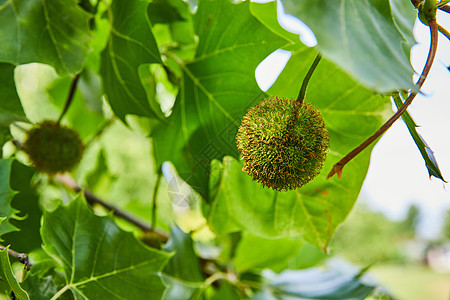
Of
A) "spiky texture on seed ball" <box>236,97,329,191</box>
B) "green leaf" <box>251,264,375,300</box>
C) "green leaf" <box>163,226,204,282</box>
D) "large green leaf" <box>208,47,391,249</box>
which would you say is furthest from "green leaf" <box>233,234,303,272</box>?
"spiky texture on seed ball" <box>236,97,329,191</box>

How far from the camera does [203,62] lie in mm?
681

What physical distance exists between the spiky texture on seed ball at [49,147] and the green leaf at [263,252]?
421 millimetres

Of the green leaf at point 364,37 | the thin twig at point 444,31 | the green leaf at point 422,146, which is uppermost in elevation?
the thin twig at point 444,31

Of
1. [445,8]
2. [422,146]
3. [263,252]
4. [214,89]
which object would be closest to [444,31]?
[445,8]

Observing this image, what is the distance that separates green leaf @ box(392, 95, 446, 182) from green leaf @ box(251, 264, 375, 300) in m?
0.44

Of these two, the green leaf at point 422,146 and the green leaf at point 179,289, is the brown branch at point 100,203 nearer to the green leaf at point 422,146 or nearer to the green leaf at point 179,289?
the green leaf at point 179,289

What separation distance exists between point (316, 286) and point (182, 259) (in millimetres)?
331

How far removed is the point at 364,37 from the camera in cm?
35

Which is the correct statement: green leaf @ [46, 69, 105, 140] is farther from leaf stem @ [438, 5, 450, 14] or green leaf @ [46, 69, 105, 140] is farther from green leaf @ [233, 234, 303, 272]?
leaf stem @ [438, 5, 450, 14]

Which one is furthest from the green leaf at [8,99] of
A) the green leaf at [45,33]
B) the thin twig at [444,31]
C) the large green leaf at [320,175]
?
the thin twig at [444,31]

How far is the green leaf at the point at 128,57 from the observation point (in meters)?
0.62

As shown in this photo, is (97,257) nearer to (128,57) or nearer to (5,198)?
(5,198)

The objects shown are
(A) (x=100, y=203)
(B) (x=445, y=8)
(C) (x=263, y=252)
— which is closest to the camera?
(B) (x=445, y=8)

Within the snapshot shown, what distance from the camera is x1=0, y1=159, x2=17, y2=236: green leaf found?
54 centimetres
